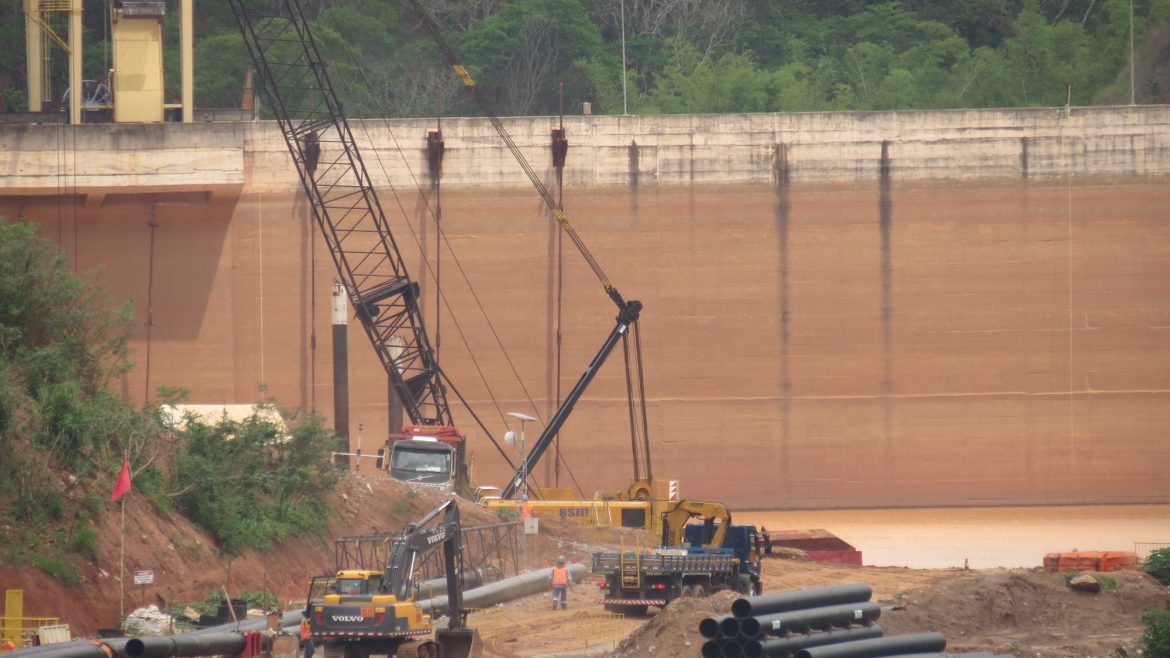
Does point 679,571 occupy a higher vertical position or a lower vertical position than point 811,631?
lower

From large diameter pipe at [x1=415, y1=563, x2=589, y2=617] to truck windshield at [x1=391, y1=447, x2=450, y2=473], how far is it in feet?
22.1

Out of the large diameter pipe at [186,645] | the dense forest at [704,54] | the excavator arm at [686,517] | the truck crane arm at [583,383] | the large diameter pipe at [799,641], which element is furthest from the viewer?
the dense forest at [704,54]

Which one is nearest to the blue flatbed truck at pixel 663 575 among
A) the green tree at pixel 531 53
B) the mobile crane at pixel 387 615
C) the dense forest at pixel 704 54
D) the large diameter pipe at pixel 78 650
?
the mobile crane at pixel 387 615

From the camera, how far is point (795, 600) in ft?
78.5

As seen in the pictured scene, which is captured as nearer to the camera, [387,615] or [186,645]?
[186,645]

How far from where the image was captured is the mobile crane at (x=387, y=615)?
24062 millimetres

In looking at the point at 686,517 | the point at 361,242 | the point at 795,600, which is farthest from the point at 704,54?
the point at 795,600

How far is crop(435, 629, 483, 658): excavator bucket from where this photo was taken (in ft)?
81.8

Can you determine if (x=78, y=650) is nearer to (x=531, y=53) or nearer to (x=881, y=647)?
(x=881, y=647)

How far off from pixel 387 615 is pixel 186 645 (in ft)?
9.91

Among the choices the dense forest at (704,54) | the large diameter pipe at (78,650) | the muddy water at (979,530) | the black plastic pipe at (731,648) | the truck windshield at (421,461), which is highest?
the dense forest at (704,54)

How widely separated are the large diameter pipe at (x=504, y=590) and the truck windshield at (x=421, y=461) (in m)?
6.75

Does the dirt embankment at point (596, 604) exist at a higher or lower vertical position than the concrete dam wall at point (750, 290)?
lower

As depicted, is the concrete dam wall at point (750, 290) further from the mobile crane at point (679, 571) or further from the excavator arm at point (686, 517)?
the mobile crane at point (679, 571)
